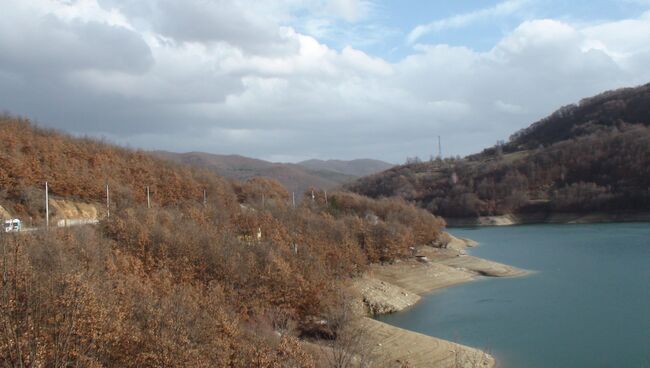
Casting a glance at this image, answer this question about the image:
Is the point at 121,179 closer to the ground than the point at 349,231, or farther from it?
farther from it

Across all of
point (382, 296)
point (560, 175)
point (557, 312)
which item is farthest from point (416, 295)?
point (560, 175)

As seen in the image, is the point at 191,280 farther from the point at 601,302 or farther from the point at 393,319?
the point at 601,302

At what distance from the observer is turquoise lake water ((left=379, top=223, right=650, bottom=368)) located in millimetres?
24625

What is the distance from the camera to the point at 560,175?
11744 cm

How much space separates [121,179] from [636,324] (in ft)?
115

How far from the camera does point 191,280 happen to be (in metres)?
26.6

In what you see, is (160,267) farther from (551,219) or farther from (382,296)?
(551,219)

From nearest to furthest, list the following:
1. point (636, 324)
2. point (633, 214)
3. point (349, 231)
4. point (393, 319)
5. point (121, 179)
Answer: point (636, 324), point (393, 319), point (121, 179), point (349, 231), point (633, 214)

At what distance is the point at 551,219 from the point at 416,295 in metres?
73.4

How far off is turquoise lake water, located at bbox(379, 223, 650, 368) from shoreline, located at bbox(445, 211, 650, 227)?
4056cm

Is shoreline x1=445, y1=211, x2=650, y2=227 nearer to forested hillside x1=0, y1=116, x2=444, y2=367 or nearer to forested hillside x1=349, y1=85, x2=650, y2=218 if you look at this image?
forested hillside x1=349, y1=85, x2=650, y2=218

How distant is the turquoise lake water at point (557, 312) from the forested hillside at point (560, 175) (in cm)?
4867

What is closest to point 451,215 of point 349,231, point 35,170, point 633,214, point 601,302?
point 633,214

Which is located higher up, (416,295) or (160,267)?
(160,267)
